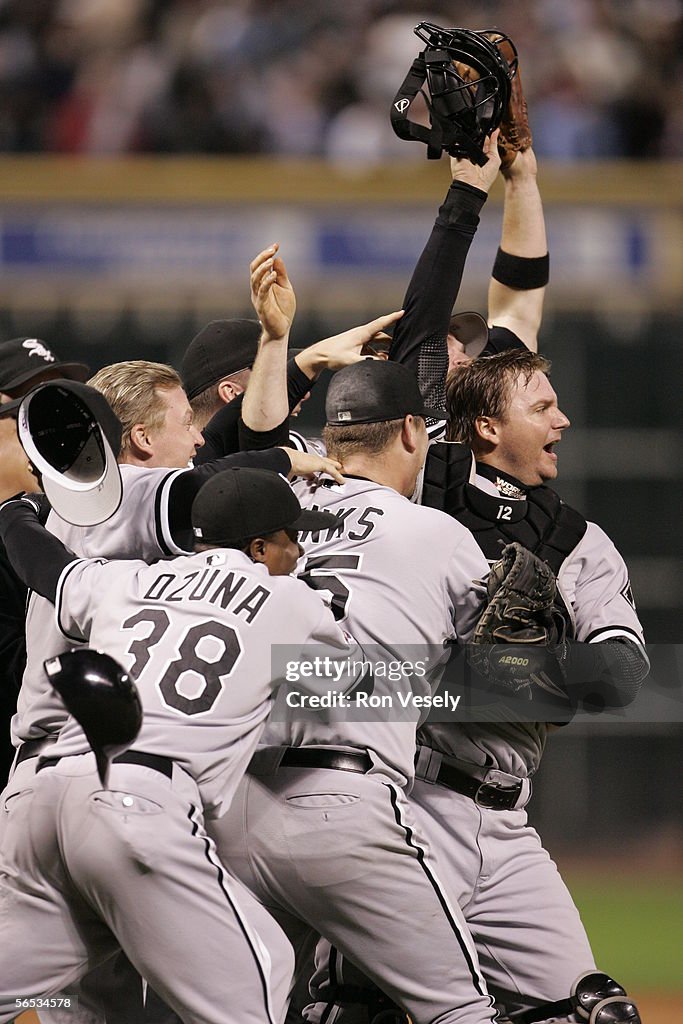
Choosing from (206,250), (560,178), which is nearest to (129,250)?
(206,250)

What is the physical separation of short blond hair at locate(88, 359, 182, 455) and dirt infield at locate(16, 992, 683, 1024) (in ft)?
9.49

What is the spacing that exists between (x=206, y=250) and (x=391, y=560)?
5220 mm

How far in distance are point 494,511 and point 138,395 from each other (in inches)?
34.4

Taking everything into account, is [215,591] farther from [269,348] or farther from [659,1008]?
[659,1008]

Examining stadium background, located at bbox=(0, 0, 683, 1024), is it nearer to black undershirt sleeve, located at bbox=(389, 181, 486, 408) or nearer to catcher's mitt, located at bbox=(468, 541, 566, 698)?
black undershirt sleeve, located at bbox=(389, 181, 486, 408)

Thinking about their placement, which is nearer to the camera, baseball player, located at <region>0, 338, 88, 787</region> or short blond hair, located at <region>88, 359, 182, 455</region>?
short blond hair, located at <region>88, 359, 182, 455</region>

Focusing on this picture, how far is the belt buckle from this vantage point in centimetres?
316

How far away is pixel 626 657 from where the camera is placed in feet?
9.86

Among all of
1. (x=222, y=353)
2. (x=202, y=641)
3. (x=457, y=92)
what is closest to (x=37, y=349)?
(x=222, y=353)

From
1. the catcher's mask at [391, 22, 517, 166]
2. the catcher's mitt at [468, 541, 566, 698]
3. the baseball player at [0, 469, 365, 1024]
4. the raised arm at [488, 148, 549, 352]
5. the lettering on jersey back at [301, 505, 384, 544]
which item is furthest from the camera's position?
the raised arm at [488, 148, 549, 352]

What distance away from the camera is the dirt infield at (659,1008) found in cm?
525

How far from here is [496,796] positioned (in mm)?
3172

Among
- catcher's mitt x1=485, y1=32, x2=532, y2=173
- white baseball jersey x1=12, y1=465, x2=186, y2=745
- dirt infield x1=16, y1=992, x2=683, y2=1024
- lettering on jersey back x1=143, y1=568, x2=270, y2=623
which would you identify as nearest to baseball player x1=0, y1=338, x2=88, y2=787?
white baseball jersey x1=12, y1=465, x2=186, y2=745

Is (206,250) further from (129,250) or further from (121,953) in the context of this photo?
(121,953)
